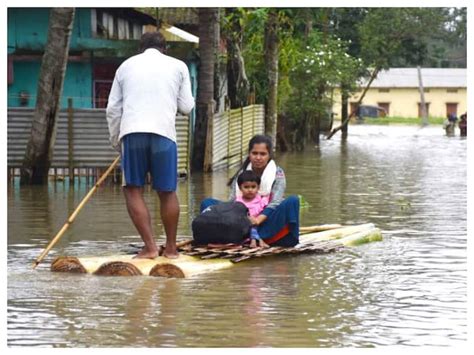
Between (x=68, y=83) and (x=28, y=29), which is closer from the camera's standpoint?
(x=28, y=29)

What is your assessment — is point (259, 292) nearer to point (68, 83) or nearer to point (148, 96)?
→ point (148, 96)

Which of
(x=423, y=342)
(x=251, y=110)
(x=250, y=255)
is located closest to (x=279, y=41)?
(x=251, y=110)

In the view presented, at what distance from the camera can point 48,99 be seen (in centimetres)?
2039

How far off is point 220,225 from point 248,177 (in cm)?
71

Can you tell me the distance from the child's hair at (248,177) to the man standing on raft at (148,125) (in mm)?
1087

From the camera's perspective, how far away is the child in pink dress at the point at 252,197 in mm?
12055

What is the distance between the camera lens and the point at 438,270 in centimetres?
1142

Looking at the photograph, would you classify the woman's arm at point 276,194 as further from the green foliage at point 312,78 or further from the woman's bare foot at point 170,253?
the green foliage at point 312,78

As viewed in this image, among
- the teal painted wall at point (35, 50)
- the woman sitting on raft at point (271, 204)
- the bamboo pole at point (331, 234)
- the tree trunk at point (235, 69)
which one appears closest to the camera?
the woman sitting on raft at point (271, 204)

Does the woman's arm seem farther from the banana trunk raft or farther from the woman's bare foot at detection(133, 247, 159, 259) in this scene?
the woman's bare foot at detection(133, 247, 159, 259)

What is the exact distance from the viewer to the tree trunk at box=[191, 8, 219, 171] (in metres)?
25.0

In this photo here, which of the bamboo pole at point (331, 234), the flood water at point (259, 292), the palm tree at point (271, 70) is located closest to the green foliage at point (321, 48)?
the palm tree at point (271, 70)

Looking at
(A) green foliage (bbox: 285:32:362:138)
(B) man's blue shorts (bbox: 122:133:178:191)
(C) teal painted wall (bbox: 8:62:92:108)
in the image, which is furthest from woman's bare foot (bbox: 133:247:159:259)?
(A) green foliage (bbox: 285:32:362:138)

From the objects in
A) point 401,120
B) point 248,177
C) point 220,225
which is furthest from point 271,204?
point 401,120
